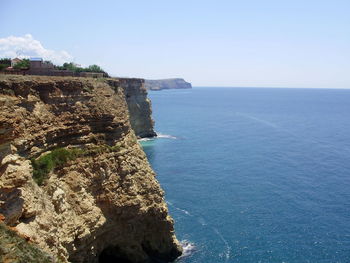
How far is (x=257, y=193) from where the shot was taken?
70.6 metres

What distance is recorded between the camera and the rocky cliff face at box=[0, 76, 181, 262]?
2980 cm

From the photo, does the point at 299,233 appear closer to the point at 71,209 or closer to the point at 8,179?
the point at 71,209

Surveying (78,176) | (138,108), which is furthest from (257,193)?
(138,108)

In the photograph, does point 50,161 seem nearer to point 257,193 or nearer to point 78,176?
point 78,176

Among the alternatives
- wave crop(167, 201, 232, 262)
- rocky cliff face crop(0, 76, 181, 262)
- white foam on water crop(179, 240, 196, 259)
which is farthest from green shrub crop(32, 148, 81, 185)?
wave crop(167, 201, 232, 262)

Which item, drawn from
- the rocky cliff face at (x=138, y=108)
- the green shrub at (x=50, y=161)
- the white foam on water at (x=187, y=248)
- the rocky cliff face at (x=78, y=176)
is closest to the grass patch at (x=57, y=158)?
the green shrub at (x=50, y=161)

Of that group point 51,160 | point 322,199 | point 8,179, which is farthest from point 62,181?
point 322,199

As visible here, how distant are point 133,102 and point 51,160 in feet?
282

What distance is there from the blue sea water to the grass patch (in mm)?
17870

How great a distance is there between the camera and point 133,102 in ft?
400

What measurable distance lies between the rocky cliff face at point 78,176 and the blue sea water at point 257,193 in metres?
8.56

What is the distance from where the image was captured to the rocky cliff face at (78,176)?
2980 cm

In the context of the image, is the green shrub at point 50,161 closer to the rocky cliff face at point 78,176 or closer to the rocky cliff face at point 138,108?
the rocky cliff face at point 78,176

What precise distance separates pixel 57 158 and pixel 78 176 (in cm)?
291
